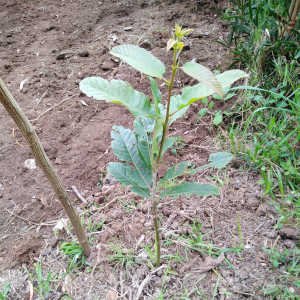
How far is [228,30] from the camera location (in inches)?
97.6

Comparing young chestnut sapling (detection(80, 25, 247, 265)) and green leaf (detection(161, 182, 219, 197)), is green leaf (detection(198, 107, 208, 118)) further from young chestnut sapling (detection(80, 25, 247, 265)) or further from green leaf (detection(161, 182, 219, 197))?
green leaf (detection(161, 182, 219, 197))

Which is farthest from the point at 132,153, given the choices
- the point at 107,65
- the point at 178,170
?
the point at 107,65

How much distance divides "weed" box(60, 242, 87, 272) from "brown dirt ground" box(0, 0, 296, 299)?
33 mm

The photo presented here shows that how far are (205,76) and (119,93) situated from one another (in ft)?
0.93

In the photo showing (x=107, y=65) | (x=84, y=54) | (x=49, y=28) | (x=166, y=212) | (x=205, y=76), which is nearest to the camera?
(x=205, y=76)

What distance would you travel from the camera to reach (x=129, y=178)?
3.46ft

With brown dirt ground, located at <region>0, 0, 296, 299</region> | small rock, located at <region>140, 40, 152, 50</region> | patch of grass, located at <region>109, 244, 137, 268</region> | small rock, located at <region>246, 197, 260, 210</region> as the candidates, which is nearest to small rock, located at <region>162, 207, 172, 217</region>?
brown dirt ground, located at <region>0, 0, 296, 299</region>

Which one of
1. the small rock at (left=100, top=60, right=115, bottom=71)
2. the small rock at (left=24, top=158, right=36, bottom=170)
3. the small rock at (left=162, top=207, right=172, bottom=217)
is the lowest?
the small rock at (left=162, top=207, right=172, bottom=217)

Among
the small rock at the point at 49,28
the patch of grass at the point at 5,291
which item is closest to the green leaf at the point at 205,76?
the patch of grass at the point at 5,291

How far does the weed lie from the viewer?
125 cm

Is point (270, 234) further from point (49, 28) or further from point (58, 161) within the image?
point (49, 28)

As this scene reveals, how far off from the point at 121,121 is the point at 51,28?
142 cm

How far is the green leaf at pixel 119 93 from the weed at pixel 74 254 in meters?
0.73

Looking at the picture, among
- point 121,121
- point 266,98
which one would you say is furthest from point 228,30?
point 121,121
